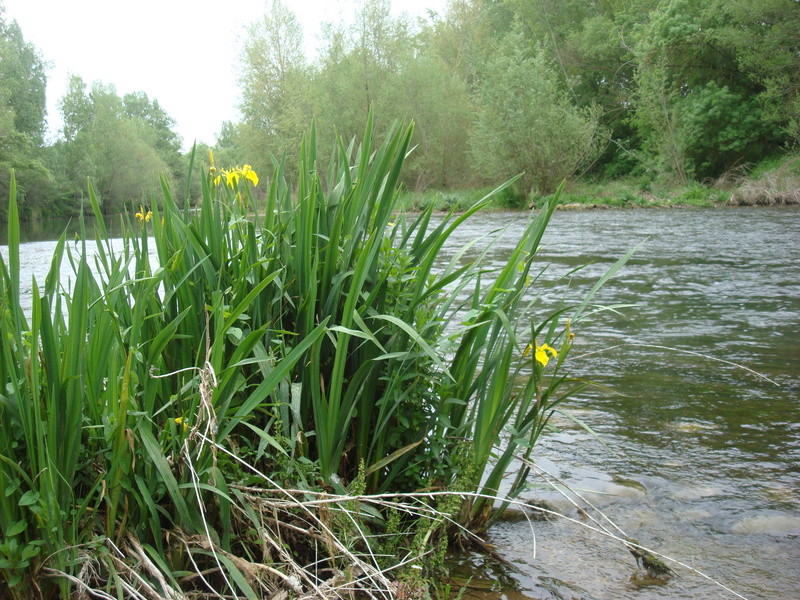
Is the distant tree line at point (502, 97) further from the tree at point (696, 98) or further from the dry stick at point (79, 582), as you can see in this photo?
the dry stick at point (79, 582)

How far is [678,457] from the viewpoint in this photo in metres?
3.00

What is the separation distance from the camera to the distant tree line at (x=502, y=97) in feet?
100

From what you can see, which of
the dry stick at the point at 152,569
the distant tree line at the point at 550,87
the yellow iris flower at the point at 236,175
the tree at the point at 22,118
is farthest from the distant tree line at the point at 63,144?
the dry stick at the point at 152,569

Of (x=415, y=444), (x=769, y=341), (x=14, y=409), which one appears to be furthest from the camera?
(x=769, y=341)

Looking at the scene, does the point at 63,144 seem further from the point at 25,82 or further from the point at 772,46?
the point at 772,46

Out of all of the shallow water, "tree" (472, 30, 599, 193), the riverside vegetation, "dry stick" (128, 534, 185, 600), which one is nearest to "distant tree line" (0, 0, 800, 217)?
"tree" (472, 30, 599, 193)

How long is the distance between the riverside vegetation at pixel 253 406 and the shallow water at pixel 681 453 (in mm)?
363

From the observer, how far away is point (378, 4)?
39688mm

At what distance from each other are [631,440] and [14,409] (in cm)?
263

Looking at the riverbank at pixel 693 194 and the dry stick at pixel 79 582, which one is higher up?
the riverbank at pixel 693 194

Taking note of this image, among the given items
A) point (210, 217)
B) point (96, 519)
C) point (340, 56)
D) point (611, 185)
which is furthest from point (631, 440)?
point (340, 56)

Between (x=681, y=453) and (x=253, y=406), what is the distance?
90.0 inches

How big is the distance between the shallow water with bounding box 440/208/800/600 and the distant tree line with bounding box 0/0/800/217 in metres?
17.0

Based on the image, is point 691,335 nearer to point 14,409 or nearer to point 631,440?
point 631,440
